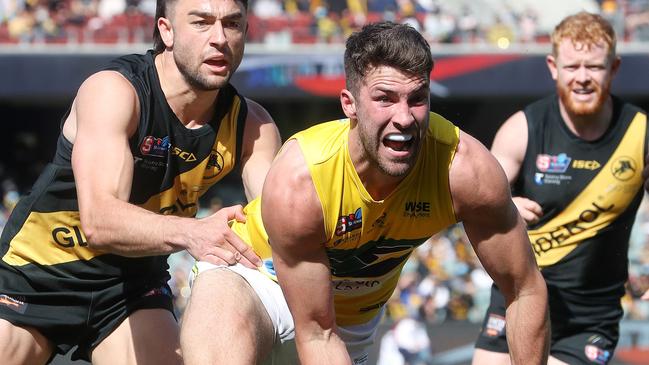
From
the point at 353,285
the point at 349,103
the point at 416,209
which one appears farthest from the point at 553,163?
the point at 349,103

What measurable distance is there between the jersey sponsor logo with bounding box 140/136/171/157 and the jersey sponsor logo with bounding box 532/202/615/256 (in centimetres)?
233

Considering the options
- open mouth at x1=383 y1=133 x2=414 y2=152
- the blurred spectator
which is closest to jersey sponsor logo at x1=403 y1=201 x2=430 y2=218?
open mouth at x1=383 y1=133 x2=414 y2=152

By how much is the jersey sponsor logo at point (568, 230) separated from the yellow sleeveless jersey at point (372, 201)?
177 cm

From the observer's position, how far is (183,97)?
5.04 meters

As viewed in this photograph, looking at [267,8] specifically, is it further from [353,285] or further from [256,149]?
[353,285]

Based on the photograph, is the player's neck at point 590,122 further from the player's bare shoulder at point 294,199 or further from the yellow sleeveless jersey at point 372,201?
the player's bare shoulder at point 294,199

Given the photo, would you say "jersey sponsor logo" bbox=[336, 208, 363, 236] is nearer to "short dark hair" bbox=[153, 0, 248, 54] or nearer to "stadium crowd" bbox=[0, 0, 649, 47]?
"short dark hair" bbox=[153, 0, 248, 54]

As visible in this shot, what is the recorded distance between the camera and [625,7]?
19203mm

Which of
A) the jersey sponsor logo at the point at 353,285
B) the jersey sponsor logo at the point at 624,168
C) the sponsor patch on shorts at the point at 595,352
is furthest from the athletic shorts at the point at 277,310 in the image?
the jersey sponsor logo at the point at 624,168

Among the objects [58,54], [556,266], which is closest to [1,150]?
[58,54]

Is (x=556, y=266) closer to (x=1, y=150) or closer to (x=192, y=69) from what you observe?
(x=192, y=69)

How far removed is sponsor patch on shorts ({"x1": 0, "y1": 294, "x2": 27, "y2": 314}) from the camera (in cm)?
514

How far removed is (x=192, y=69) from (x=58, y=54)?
15.2 meters

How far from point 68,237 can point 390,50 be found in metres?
2.04
